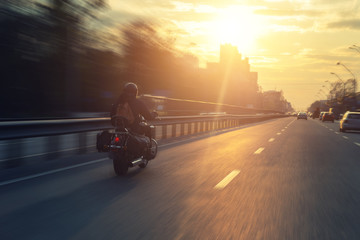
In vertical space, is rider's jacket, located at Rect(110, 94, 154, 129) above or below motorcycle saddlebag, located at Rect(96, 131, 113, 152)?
above

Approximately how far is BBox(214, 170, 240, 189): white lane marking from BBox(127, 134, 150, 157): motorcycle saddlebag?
155 centimetres

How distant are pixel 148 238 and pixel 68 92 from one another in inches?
1083

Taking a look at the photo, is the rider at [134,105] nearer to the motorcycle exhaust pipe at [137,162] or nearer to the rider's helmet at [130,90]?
the rider's helmet at [130,90]

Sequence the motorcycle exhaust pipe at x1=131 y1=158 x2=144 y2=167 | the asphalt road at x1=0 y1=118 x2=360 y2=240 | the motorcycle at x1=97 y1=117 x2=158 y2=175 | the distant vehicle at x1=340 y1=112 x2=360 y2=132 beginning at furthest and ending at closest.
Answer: the distant vehicle at x1=340 y1=112 x2=360 y2=132
the motorcycle exhaust pipe at x1=131 y1=158 x2=144 y2=167
the motorcycle at x1=97 y1=117 x2=158 y2=175
the asphalt road at x1=0 y1=118 x2=360 y2=240

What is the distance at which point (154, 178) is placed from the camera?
7168 millimetres

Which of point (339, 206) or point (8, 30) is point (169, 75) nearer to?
point (8, 30)

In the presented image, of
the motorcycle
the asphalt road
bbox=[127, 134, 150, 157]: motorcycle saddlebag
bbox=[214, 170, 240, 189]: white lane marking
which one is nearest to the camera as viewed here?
the asphalt road

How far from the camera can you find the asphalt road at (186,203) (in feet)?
13.3

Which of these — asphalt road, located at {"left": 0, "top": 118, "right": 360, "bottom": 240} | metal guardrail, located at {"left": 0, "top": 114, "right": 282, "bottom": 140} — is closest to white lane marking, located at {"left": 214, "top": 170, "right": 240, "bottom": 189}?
asphalt road, located at {"left": 0, "top": 118, "right": 360, "bottom": 240}

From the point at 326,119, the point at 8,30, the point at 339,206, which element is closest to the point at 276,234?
the point at 339,206

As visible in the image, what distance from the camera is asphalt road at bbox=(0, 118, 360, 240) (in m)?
4.05

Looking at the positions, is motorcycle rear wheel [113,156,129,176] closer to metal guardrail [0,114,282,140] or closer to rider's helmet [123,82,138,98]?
rider's helmet [123,82,138,98]

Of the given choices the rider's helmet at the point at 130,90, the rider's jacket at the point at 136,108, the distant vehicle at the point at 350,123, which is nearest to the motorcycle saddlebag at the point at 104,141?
the rider's jacket at the point at 136,108

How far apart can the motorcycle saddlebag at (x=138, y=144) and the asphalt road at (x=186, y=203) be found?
453mm
